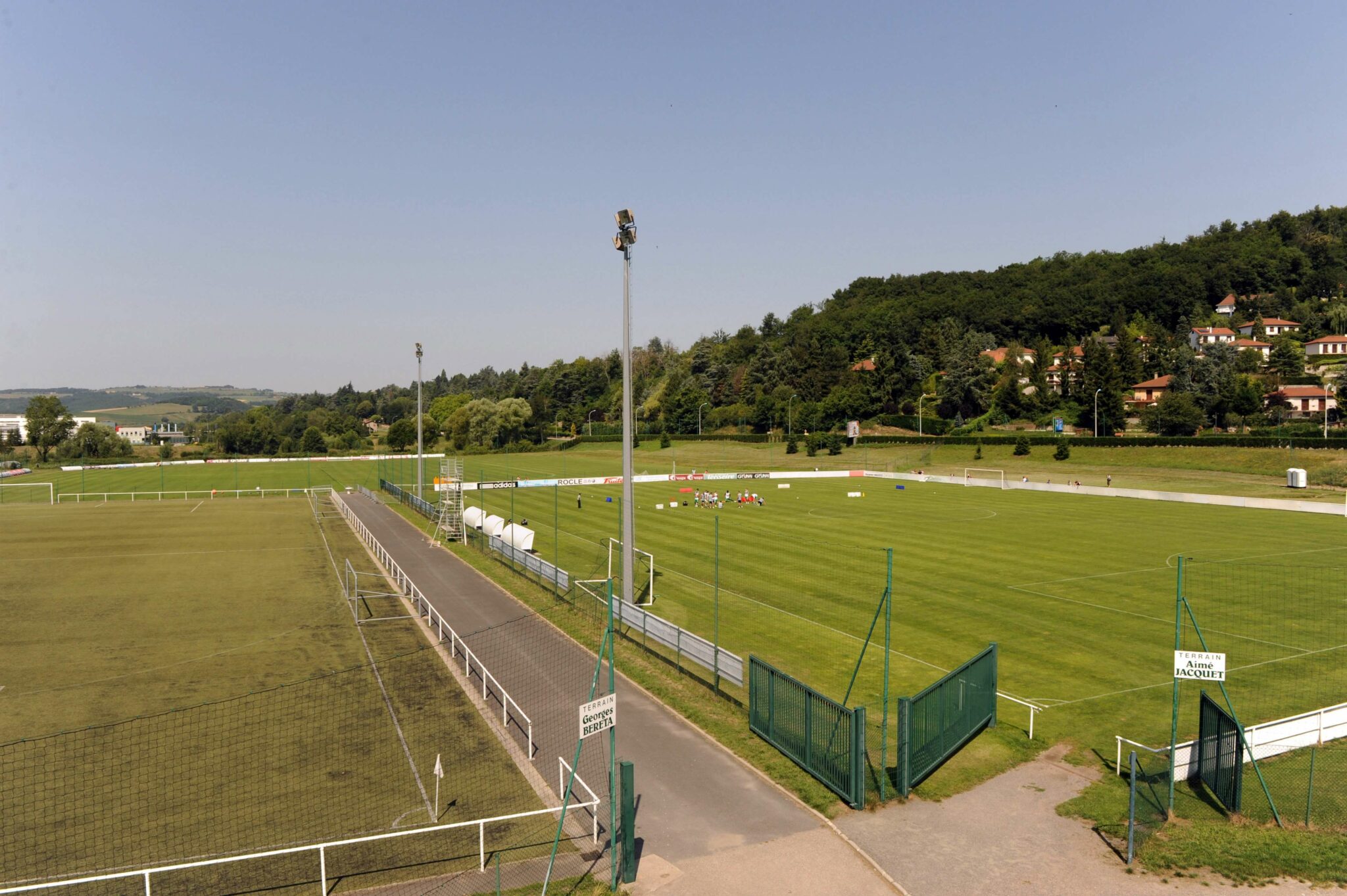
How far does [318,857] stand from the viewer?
12414 mm

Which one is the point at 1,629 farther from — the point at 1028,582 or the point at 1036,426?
the point at 1036,426

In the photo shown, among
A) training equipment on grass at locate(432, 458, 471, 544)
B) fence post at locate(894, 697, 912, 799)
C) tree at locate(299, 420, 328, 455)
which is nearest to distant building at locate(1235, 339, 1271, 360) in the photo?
training equipment on grass at locate(432, 458, 471, 544)

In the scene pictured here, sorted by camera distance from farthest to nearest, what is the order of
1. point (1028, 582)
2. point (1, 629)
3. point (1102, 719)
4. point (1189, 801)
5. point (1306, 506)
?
point (1306, 506) < point (1028, 582) < point (1, 629) < point (1102, 719) < point (1189, 801)

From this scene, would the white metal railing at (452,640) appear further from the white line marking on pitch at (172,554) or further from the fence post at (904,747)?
the fence post at (904,747)

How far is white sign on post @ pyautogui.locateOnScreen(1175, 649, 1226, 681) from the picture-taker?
42.2 feet

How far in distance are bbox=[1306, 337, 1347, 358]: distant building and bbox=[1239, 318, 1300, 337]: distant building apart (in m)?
11.1

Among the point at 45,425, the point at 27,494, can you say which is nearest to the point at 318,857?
the point at 27,494

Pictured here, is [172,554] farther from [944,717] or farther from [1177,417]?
[1177,417]

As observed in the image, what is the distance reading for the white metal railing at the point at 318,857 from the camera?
10.2 metres

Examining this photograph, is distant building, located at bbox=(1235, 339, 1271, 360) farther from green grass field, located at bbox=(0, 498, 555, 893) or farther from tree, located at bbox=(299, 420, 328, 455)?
green grass field, located at bbox=(0, 498, 555, 893)

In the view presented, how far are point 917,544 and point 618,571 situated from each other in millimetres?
16077

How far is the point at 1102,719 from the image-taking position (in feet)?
58.5

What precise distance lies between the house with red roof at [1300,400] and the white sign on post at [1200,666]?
116 m

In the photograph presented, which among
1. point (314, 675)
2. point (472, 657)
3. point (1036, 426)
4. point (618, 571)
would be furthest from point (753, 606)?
point (1036, 426)
